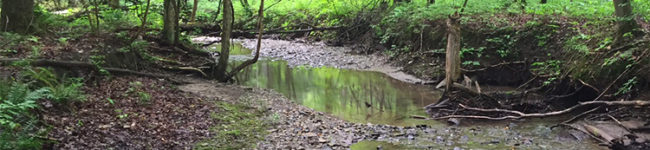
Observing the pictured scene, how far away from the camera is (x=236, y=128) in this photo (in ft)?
25.8

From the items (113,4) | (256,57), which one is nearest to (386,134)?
(256,57)

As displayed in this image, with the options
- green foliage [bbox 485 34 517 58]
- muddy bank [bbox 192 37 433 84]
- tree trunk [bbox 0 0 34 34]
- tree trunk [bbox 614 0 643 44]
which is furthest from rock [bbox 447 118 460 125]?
tree trunk [bbox 0 0 34 34]

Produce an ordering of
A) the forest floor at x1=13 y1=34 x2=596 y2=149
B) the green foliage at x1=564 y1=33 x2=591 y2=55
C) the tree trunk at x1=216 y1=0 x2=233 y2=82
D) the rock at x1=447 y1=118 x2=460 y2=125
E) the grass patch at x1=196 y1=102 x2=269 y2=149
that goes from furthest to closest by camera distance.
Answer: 1. the tree trunk at x1=216 y1=0 x2=233 y2=82
2. the green foliage at x1=564 y1=33 x2=591 y2=55
3. the rock at x1=447 y1=118 x2=460 y2=125
4. the grass patch at x1=196 y1=102 x2=269 y2=149
5. the forest floor at x1=13 y1=34 x2=596 y2=149

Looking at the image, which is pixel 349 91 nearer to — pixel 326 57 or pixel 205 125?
pixel 205 125

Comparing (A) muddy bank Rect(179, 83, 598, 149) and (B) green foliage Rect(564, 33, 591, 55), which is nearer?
(A) muddy bank Rect(179, 83, 598, 149)

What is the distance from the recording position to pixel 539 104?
10398 millimetres

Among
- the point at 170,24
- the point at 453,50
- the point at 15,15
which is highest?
the point at 15,15

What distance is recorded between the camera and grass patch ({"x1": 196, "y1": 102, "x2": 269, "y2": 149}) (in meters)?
6.92

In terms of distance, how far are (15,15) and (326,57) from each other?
1284cm

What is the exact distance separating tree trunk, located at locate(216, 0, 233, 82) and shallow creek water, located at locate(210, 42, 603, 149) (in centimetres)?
195

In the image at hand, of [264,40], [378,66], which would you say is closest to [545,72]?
[378,66]

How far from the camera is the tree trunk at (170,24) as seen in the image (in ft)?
41.1

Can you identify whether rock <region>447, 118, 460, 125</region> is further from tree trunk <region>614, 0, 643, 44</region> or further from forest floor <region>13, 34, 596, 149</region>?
tree trunk <region>614, 0, 643, 44</region>

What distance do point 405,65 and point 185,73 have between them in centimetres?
817
